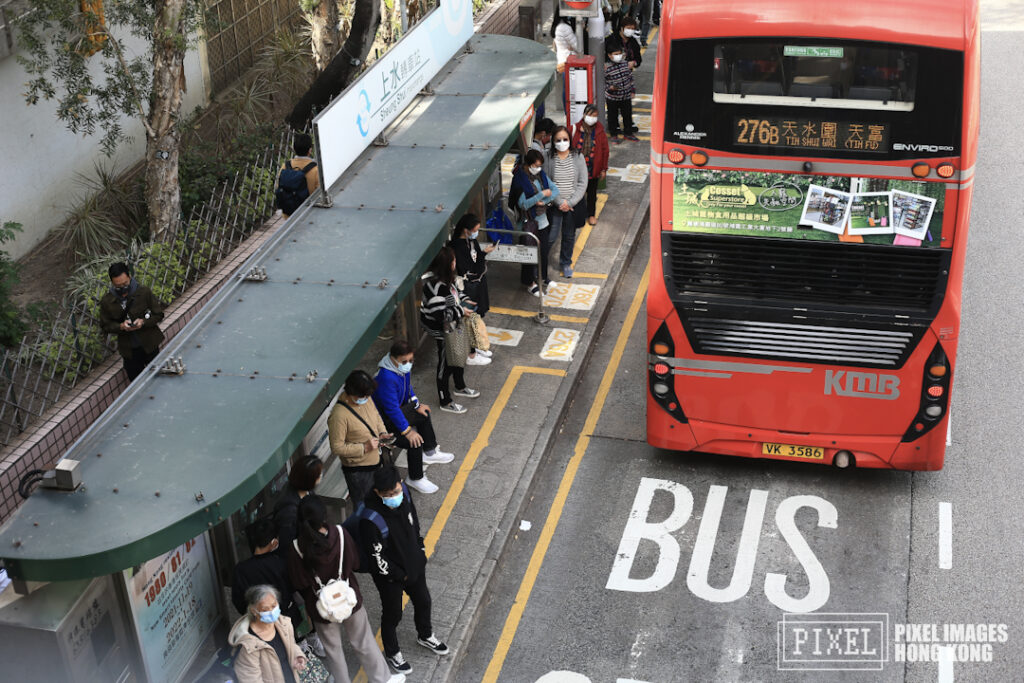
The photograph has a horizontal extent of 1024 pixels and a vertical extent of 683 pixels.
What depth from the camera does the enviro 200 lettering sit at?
9.44m

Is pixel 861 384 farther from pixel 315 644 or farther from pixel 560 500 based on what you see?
pixel 315 644

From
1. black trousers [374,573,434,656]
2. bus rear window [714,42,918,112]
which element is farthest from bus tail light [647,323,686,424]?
black trousers [374,573,434,656]

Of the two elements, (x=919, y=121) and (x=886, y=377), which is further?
(x=886, y=377)

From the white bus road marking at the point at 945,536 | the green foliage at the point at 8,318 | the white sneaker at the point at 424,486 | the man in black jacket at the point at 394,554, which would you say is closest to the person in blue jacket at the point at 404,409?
the white sneaker at the point at 424,486

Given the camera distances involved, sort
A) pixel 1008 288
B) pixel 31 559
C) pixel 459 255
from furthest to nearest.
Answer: pixel 1008 288
pixel 459 255
pixel 31 559

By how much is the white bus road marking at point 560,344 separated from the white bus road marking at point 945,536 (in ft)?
13.3

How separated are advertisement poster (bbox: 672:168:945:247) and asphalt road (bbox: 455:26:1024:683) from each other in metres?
2.49

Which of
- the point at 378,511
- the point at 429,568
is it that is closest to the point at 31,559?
the point at 378,511

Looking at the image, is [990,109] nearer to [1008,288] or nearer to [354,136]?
[1008,288]

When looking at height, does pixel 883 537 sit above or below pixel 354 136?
below

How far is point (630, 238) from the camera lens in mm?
15164

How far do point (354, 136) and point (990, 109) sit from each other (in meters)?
12.1

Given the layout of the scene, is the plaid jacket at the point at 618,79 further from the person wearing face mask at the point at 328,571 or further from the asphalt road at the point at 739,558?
the person wearing face mask at the point at 328,571

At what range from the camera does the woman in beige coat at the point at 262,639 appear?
7.11 metres
